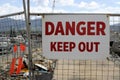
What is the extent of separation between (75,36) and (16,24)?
132cm

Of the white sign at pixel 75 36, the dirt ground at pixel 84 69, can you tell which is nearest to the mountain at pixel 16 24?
the white sign at pixel 75 36

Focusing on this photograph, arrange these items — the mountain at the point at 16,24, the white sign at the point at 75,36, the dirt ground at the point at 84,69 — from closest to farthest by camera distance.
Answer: the white sign at the point at 75,36, the mountain at the point at 16,24, the dirt ground at the point at 84,69

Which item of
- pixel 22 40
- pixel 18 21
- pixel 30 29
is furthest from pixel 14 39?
pixel 30 29

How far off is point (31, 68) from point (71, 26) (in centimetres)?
111

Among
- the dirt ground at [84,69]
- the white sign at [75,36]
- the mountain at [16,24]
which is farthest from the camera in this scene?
the dirt ground at [84,69]

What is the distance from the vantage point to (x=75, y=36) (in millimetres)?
5645

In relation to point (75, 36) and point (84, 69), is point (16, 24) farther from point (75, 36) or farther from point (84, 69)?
point (84, 69)

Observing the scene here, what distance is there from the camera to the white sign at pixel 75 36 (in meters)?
5.60

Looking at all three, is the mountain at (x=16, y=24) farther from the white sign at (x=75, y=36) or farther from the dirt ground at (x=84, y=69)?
the dirt ground at (x=84, y=69)

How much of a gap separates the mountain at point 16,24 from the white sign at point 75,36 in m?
0.30

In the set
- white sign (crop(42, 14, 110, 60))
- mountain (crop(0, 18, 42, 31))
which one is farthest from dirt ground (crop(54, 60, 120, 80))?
mountain (crop(0, 18, 42, 31))

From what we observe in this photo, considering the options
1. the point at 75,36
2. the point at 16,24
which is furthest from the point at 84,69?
the point at 75,36

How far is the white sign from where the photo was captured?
5.60m

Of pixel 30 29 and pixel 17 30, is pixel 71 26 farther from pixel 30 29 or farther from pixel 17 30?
pixel 17 30
